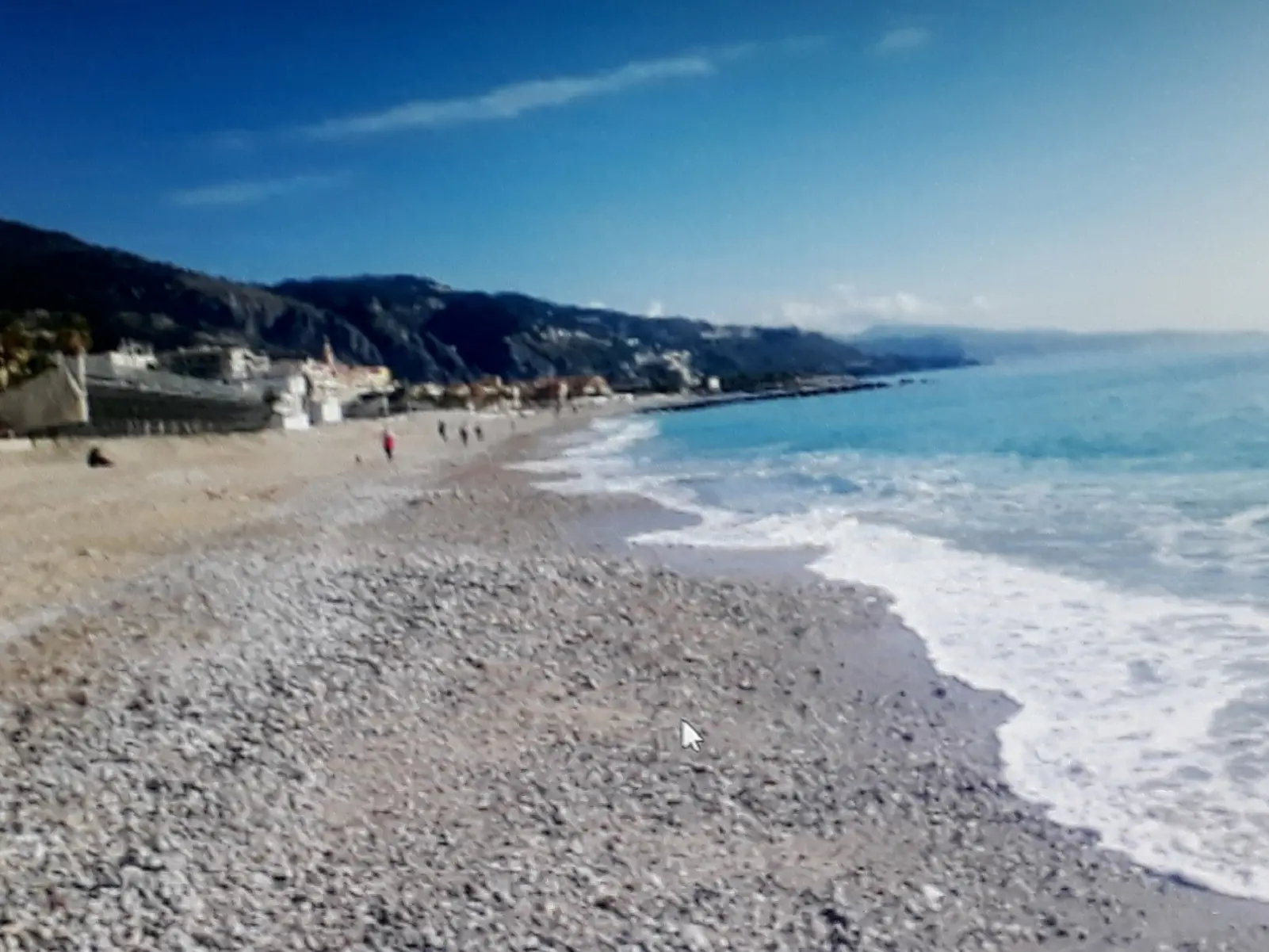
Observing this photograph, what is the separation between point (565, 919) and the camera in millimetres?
4465

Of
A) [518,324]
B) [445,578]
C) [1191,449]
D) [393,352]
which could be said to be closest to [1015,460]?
[1191,449]

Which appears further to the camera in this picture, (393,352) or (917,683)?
(393,352)

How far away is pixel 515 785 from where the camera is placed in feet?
19.9

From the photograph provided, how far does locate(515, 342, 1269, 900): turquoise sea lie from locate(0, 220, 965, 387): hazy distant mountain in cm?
7356

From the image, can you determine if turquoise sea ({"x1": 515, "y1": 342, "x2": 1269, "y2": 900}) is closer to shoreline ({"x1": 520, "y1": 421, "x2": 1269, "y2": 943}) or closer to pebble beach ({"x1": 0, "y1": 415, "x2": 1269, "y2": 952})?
shoreline ({"x1": 520, "y1": 421, "x2": 1269, "y2": 943})

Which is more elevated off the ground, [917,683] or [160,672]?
[160,672]

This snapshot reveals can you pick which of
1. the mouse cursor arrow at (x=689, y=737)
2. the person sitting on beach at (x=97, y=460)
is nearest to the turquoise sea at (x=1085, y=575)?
the mouse cursor arrow at (x=689, y=737)

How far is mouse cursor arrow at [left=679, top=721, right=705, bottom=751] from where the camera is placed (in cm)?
680

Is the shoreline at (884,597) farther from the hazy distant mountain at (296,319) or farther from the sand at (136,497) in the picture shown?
the hazy distant mountain at (296,319)

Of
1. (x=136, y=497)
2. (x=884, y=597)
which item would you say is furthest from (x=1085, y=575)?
(x=136, y=497)

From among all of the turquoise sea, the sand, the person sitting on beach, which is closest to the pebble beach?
the turquoise sea

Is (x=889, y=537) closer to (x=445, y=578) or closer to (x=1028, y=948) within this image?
(x=445, y=578)

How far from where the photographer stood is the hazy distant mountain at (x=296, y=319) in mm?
111062

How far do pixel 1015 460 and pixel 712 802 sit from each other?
25.4 metres
